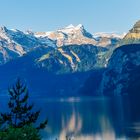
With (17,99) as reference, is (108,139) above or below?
below

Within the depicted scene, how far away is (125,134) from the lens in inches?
6722

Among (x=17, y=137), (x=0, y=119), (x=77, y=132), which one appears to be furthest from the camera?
(x=77, y=132)

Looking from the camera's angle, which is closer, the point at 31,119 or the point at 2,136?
the point at 2,136

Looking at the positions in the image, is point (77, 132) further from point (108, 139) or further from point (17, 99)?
point (17, 99)

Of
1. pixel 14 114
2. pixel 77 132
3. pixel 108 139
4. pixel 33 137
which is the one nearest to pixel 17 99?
pixel 14 114

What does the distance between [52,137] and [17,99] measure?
122042mm

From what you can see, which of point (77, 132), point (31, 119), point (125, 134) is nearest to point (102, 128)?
point (77, 132)

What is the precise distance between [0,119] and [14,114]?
273cm

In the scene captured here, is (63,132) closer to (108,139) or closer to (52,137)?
(52,137)

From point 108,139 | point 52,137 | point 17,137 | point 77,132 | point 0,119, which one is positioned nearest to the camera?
point 17,137

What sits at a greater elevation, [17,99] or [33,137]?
[17,99]

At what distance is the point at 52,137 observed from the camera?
579ft

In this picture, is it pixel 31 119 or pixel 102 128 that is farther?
pixel 102 128

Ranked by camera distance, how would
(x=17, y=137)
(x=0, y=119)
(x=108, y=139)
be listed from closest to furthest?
1. (x=17, y=137)
2. (x=0, y=119)
3. (x=108, y=139)
